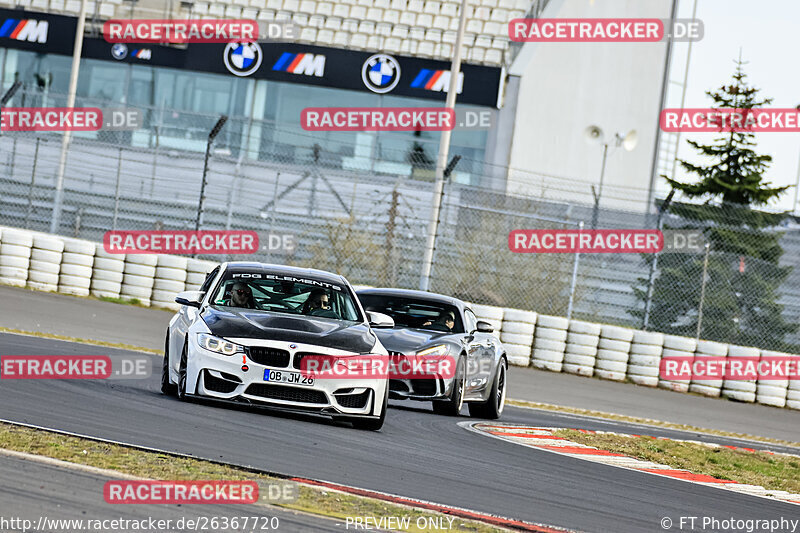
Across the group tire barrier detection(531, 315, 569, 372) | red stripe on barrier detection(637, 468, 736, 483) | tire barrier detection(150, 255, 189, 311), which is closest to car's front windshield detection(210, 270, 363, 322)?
red stripe on barrier detection(637, 468, 736, 483)

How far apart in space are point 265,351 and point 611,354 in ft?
39.5

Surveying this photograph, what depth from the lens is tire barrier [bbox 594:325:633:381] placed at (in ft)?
67.1

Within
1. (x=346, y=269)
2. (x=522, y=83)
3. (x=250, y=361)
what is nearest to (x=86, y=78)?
(x=522, y=83)

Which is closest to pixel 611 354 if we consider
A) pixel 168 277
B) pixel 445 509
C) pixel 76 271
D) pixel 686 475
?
pixel 168 277

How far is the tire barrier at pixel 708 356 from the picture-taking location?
20.4 m

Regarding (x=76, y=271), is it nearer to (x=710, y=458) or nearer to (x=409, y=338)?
(x=409, y=338)

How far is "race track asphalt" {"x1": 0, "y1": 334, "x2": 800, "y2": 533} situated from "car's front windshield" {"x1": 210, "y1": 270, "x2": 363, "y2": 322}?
869mm

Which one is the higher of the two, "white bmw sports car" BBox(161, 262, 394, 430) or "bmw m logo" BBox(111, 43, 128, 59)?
"bmw m logo" BBox(111, 43, 128, 59)

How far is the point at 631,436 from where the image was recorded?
1354 centimetres

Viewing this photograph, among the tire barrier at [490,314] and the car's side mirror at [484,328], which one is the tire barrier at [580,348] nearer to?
the tire barrier at [490,314]

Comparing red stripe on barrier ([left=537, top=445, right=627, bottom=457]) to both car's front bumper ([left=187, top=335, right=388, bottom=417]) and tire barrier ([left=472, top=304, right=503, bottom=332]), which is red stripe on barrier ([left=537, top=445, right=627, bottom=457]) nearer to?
car's front bumper ([left=187, top=335, right=388, bottom=417])

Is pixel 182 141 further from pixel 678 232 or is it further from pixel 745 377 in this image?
pixel 745 377

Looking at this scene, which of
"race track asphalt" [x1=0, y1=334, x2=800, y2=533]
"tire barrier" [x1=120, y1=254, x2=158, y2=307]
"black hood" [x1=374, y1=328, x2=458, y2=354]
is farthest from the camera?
"tire barrier" [x1=120, y1=254, x2=158, y2=307]

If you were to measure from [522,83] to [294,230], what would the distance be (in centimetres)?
1286
